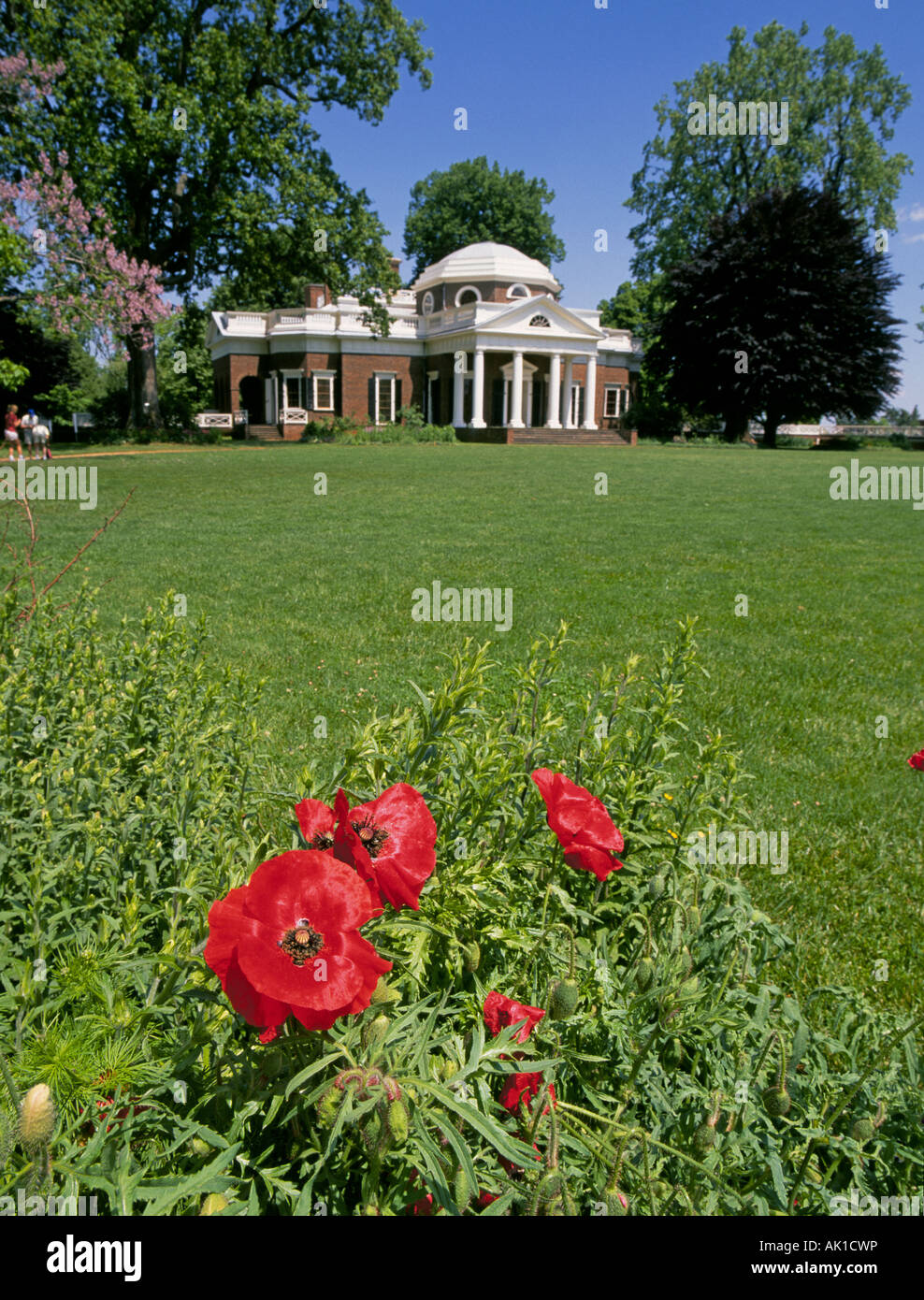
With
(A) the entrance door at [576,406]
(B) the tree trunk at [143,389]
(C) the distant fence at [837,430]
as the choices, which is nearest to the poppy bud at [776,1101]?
(B) the tree trunk at [143,389]

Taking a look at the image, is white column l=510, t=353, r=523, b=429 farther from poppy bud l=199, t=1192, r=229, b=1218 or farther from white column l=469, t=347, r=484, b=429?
poppy bud l=199, t=1192, r=229, b=1218

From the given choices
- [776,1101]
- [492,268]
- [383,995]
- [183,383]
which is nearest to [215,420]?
[183,383]

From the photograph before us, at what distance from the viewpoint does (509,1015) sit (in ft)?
4.96

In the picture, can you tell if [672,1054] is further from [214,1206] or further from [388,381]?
[388,381]

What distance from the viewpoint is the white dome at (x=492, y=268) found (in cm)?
4894

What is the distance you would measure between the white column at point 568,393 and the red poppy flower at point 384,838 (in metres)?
46.6

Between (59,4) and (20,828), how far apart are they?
31.7 m

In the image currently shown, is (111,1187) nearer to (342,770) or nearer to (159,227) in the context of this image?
(342,770)

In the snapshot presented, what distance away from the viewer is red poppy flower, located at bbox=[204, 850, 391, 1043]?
1.03 metres

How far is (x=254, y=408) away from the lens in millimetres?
47375

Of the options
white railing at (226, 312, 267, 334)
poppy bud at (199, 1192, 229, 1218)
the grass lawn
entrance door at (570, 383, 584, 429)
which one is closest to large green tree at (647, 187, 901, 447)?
entrance door at (570, 383, 584, 429)

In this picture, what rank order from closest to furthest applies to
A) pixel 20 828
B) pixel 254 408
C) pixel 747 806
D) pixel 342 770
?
pixel 342 770, pixel 20 828, pixel 747 806, pixel 254 408

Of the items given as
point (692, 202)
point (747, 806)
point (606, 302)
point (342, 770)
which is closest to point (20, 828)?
point (342, 770)

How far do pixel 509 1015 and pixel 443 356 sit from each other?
151 feet
